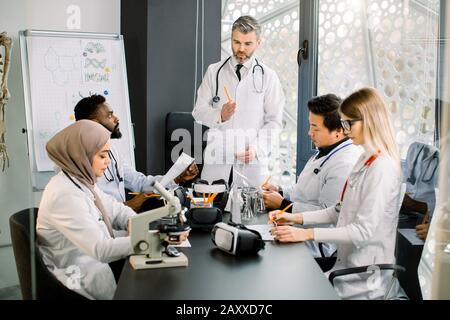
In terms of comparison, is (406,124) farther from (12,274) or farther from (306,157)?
(12,274)

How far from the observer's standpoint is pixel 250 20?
3.00 metres

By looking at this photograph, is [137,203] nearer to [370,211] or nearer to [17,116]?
[17,116]

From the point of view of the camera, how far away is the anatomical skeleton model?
2.00m

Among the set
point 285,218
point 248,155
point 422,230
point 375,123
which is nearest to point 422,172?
point 422,230

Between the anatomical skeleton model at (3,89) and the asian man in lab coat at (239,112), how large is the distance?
3.54 feet

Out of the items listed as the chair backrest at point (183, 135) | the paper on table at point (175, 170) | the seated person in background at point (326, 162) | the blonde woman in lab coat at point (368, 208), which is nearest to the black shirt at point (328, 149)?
the seated person in background at point (326, 162)

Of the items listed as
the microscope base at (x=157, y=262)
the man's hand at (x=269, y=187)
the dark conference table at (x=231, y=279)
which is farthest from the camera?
the man's hand at (x=269, y=187)

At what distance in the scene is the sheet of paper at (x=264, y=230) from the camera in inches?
78.3

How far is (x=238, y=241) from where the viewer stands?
175 cm

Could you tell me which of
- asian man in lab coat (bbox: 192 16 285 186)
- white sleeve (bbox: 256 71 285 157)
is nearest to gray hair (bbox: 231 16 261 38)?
asian man in lab coat (bbox: 192 16 285 186)

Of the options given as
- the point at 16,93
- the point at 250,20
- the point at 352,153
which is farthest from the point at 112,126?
the point at 352,153

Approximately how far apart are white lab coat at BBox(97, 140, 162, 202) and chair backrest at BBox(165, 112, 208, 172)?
464 mm

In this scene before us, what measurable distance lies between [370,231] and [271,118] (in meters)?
1.40

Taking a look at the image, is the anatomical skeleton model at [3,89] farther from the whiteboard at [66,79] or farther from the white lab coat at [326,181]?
the white lab coat at [326,181]
